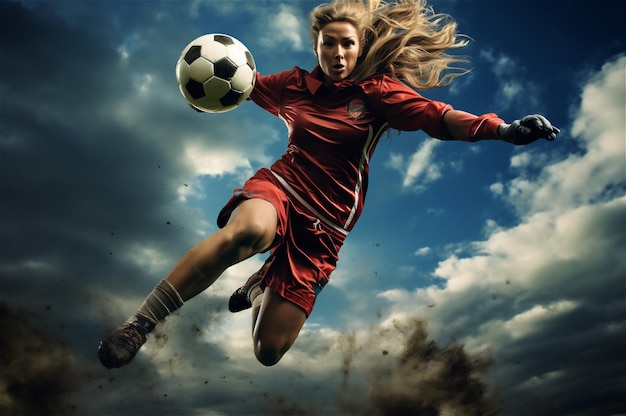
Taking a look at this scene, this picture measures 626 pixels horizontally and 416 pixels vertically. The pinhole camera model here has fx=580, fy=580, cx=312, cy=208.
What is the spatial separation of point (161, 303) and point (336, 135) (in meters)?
2.24

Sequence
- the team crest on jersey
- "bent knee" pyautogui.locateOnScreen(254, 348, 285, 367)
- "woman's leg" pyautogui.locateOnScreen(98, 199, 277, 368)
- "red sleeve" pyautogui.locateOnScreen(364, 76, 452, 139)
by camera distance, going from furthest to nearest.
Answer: "bent knee" pyautogui.locateOnScreen(254, 348, 285, 367)
the team crest on jersey
"red sleeve" pyautogui.locateOnScreen(364, 76, 452, 139)
"woman's leg" pyautogui.locateOnScreen(98, 199, 277, 368)

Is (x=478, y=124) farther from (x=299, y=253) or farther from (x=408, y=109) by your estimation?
(x=299, y=253)

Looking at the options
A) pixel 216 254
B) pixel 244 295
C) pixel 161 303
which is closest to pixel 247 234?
pixel 216 254

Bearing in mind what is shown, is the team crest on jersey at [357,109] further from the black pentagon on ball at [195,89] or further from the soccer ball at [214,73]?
the black pentagon on ball at [195,89]

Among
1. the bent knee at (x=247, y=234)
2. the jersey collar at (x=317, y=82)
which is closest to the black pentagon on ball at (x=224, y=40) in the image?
the jersey collar at (x=317, y=82)

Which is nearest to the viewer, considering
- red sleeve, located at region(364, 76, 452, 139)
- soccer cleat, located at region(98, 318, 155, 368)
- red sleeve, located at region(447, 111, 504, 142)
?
soccer cleat, located at region(98, 318, 155, 368)

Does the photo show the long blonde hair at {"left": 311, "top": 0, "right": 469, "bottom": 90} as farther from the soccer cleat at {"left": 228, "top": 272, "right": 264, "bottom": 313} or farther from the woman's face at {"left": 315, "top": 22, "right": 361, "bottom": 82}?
the soccer cleat at {"left": 228, "top": 272, "right": 264, "bottom": 313}

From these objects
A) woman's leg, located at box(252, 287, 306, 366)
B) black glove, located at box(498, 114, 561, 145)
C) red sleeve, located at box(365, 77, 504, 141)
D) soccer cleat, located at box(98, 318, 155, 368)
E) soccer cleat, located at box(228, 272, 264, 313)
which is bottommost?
soccer cleat, located at box(98, 318, 155, 368)

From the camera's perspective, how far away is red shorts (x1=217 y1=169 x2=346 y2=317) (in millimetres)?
5434

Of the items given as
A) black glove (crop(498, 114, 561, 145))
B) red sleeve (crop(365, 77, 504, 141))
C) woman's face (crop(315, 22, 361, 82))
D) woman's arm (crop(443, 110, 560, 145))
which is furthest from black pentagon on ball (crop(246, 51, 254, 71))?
black glove (crop(498, 114, 561, 145))

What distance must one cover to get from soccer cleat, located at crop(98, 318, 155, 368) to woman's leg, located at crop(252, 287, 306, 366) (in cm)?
155

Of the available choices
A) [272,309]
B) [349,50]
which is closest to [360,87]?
[349,50]

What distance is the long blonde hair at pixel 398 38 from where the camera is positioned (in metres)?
5.82

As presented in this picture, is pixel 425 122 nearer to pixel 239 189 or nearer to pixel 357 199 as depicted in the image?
pixel 357 199
